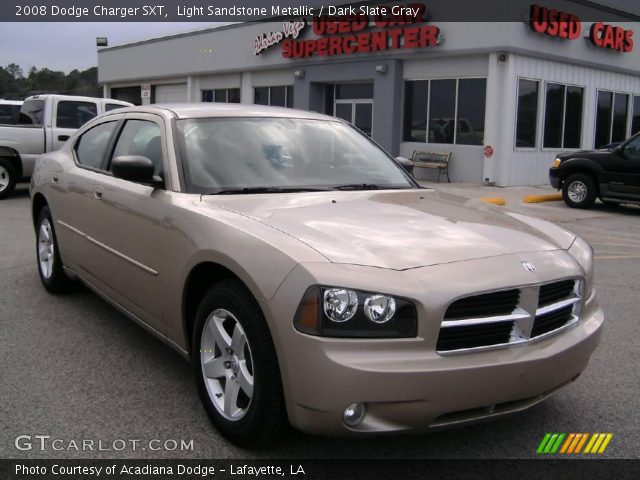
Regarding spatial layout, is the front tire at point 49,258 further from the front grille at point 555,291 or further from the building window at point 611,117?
the building window at point 611,117

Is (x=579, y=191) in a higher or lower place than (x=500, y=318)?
lower

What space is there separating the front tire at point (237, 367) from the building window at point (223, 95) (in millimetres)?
23452

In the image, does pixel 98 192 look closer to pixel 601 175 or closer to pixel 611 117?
pixel 601 175

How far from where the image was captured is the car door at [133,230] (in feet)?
12.2

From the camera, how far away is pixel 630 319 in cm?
548

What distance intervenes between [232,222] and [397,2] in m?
17.0

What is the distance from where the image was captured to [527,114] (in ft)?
59.5

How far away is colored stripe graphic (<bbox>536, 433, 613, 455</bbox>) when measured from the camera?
3184mm

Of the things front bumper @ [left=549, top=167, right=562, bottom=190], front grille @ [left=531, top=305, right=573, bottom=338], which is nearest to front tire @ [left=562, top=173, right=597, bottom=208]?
front bumper @ [left=549, top=167, right=562, bottom=190]

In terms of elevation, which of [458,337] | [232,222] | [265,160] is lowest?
[458,337]

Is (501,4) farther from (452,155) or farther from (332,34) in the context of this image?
(332,34)

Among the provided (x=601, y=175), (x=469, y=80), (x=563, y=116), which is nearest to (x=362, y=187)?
(x=601, y=175)

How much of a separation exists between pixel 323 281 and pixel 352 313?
17cm

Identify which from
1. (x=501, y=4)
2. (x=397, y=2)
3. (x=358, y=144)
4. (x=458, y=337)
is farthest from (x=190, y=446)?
(x=397, y=2)
